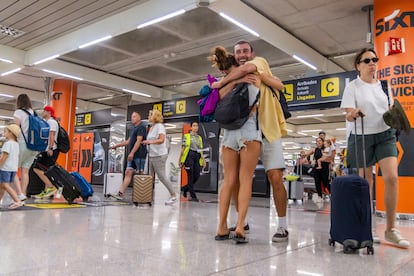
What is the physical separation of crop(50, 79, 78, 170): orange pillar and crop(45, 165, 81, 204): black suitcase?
21.5 ft

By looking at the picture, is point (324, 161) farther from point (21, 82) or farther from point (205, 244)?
point (21, 82)

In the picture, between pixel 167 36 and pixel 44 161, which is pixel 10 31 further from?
pixel 44 161

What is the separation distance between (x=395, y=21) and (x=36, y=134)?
5.42m

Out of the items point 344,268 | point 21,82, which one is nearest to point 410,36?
point 344,268

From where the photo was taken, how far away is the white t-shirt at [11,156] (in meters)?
4.26

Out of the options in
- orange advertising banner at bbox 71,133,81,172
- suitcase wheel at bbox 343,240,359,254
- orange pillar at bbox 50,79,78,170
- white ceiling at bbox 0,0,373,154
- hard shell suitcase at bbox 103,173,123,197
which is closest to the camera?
suitcase wheel at bbox 343,240,359,254

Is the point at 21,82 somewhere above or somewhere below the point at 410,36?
above

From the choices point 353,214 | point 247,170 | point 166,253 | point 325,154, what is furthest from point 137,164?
point 325,154

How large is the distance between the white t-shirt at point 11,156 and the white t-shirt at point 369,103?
3811 mm

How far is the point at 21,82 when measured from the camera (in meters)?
13.3

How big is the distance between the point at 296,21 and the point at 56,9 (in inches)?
196

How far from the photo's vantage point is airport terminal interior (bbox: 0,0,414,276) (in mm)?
2000

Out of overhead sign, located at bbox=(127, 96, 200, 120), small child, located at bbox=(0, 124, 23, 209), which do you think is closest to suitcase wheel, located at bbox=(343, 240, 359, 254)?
small child, located at bbox=(0, 124, 23, 209)

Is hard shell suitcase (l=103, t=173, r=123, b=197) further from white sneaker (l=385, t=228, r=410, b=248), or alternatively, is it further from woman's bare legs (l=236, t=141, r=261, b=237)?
white sneaker (l=385, t=228, r=410, b=248)
